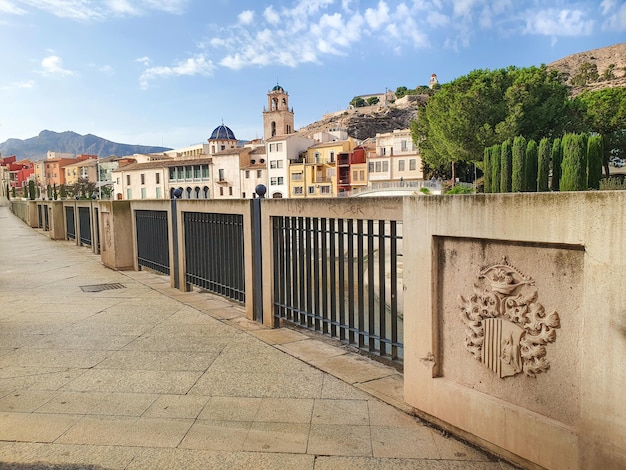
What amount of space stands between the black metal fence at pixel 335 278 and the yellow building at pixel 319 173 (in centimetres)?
6039

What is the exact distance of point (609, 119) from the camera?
4897cm

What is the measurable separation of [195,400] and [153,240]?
296 inches

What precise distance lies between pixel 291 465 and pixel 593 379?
1.89 m

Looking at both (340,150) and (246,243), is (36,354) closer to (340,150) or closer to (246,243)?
(246,243)

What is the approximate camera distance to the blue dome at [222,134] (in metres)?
98.0

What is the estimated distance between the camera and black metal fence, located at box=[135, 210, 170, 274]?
10383mm

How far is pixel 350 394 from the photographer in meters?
4.23

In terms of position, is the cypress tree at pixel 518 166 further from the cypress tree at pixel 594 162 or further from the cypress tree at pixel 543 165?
the cypress tree at pixel 594 162

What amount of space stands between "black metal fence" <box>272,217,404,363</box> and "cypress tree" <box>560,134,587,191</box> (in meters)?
23.1

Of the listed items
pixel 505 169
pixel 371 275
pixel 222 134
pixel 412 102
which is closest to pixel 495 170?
pixel 505 169

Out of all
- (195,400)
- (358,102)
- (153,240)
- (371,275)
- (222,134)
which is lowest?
(195,400)

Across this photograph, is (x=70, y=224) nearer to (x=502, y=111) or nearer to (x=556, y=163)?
(x=556, y=163)

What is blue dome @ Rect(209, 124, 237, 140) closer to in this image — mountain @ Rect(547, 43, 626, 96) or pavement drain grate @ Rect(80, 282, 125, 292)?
mountain @ Rect(547, 43, 626, 96)

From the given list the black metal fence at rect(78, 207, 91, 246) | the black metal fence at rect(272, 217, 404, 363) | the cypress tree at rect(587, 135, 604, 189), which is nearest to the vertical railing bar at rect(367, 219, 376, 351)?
the black metal fence at rect(272, 217, 404, 363)
